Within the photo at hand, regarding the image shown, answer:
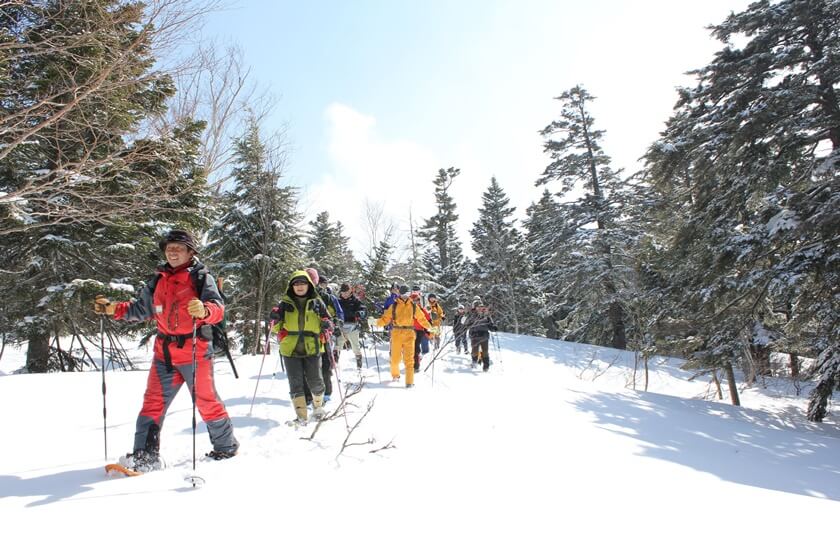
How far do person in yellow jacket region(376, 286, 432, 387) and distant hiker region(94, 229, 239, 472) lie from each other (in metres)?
4.57

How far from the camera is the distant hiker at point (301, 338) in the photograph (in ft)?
16.4

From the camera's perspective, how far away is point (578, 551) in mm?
2180

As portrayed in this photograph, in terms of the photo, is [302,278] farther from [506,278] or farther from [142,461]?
[506,278]

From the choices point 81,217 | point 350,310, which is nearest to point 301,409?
point 350,310

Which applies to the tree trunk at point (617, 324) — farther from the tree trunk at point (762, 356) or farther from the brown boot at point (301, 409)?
the brown boot at point (301, 409)

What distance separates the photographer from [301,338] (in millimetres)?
5020

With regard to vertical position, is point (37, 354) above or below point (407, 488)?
above

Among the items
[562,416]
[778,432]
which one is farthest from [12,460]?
[778,432]

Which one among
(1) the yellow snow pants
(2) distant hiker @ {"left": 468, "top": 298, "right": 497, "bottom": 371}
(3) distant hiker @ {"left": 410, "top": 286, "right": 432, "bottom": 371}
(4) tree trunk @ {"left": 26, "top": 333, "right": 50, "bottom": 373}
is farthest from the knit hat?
(4) tree trunk @ {"left": 26, "top": 333, "right": 50, "bottom": 373}

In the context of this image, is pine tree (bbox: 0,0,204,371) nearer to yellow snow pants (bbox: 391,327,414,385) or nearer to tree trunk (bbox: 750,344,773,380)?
yellow snow pants (bbox: 391,327,414,385)

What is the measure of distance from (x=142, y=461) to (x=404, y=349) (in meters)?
5.15

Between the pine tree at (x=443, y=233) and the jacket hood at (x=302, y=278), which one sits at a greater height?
the pine tree at (x=443, y=233)

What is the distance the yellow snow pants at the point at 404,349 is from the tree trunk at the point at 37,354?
330 inches

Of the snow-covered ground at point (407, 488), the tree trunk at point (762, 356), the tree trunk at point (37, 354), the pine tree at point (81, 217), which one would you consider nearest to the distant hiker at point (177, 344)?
the snow-covered ground at point (407, 488)
